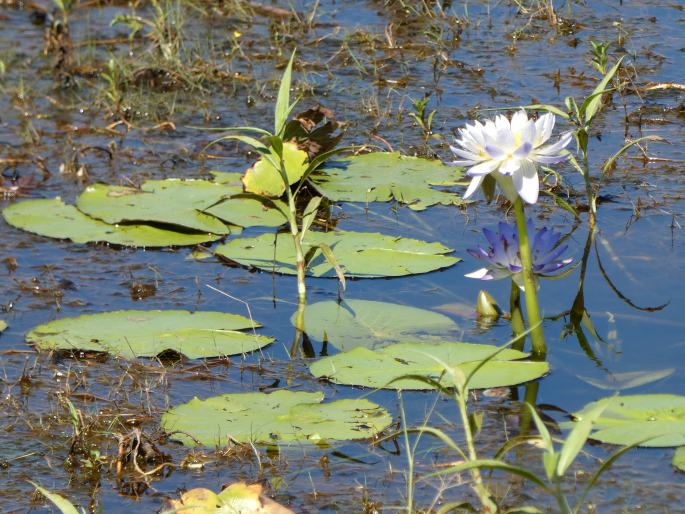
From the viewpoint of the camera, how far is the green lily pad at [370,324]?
11.5 feet

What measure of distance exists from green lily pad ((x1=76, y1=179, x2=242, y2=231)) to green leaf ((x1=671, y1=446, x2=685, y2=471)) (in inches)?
82.2

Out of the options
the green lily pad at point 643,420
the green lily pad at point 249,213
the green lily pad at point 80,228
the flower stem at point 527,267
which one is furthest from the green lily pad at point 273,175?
the green lily pad at point 643,420

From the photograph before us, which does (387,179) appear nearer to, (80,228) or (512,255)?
(80,228)

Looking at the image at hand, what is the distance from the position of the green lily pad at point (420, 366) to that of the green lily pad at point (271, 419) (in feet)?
0.43

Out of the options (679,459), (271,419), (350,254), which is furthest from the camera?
(350,254)

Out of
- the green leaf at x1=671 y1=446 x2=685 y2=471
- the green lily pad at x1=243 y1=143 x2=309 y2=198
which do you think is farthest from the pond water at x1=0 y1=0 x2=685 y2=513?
A: the green lily pad at x1=243 y1=143 x2=309 y2=198

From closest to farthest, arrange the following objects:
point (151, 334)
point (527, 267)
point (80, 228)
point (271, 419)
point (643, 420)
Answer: point (643, 420) → point (271, 419) → point (527, 267) → point (151, 334) → point (80, 228)

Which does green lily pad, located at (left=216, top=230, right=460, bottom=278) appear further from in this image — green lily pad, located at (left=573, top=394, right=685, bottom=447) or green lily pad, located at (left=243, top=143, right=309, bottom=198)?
green lily pad, located at (left=573, top=394, right=685, bottom=447)

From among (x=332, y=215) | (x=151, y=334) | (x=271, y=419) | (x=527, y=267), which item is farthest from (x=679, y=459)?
(x=332, y=215)

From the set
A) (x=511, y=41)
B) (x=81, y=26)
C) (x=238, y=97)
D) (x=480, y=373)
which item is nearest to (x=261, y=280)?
(x=480, y=373)

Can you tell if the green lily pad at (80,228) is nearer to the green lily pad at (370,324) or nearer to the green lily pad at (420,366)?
the green lily pad at (370,324)

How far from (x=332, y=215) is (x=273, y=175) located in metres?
0.29

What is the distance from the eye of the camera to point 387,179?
4719 mm

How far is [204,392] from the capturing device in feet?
10.9
